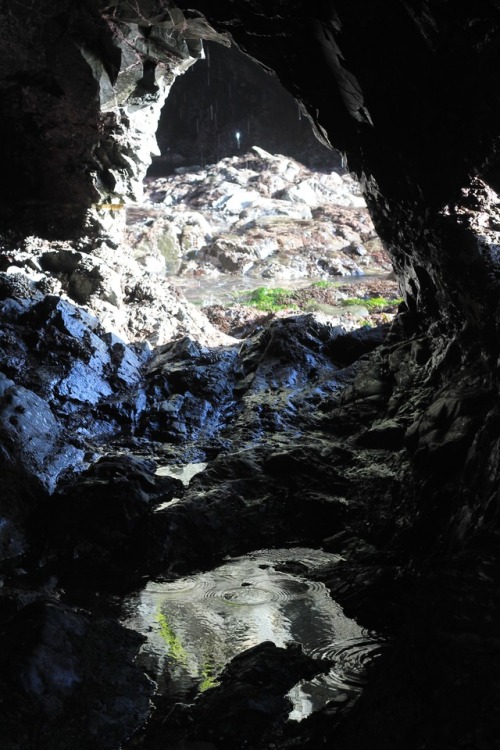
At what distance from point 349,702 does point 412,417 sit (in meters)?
3.56

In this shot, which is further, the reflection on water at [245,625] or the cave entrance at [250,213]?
the cave entrance at [250,213]

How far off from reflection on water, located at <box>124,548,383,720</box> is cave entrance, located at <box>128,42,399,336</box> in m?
7.67

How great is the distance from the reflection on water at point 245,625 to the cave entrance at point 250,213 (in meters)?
7.67

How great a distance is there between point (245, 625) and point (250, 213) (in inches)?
968

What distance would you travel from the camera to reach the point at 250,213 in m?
27.2

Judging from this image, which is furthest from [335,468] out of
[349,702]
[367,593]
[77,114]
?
[77,114]

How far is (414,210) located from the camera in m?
6.31

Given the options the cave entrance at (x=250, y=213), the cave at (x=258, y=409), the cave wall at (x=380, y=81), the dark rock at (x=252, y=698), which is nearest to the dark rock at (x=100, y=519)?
the cave at (x=258, y=409)

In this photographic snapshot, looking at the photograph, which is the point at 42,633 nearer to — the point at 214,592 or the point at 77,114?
the point at 214,592

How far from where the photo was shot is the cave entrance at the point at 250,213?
17.4 metres

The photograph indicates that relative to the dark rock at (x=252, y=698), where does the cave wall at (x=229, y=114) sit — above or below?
above

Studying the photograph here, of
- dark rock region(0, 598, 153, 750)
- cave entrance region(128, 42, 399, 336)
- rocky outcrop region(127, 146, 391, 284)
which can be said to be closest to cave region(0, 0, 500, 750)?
dark rock region(0, 598, 153, 750)

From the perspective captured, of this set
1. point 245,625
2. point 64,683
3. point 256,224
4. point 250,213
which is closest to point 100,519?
point 245,625

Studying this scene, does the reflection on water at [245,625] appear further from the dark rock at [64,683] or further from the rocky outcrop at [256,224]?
the rocky outcrop at [256,224]
